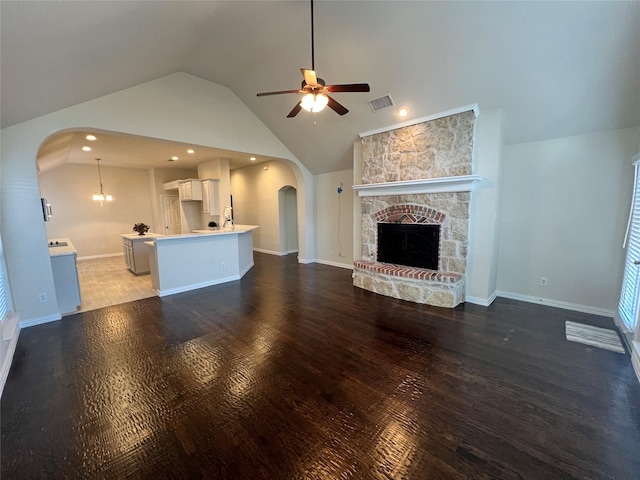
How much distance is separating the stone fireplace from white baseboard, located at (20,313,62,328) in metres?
4.54

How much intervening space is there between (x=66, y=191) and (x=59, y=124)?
5.92 metres

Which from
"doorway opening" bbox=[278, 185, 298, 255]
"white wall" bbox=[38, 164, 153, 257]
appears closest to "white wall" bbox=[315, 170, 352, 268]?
"doorway opening" bbox=[278, 185, 298, 255]

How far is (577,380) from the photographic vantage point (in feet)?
7.50

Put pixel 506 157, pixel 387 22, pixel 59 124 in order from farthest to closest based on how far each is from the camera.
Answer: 1. pixel 506 157
2. pixel 59 124
3. pixel 387 22

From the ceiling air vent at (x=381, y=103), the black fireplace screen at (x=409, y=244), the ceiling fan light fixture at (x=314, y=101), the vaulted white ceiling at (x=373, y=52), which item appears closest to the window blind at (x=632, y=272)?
the vaulted white ceiling at (x=373, y=52)

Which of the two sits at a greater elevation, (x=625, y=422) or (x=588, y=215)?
(x=588, y=215)

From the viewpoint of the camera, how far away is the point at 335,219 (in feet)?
22.4

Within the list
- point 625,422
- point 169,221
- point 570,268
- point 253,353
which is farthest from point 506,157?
point 169,221

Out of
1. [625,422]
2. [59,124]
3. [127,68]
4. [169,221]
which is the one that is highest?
[127,68]

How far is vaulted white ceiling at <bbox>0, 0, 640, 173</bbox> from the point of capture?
2.24 meters

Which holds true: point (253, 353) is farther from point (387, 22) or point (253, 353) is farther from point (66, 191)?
point (66, 191)

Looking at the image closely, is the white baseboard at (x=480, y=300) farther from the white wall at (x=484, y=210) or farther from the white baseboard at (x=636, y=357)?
the white baseboard at (x=636, y=357)

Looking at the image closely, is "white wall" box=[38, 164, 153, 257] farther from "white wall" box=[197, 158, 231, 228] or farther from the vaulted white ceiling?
the vaulted white ceiling

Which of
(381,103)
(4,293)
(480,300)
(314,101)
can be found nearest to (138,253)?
(4,293)
